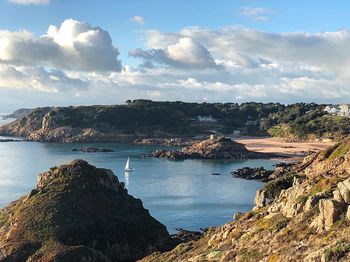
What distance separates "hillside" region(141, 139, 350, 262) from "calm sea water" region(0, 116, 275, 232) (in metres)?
29.1

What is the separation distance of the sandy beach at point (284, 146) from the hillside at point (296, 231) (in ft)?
388

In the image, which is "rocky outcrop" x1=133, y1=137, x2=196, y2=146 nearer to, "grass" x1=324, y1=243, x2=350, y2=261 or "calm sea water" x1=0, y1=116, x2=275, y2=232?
"calm sea water" x1=0, y1=116, x2=275, y2=232

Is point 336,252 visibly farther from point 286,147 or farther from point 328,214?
point 286,147

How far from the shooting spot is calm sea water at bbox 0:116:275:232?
73625 mm

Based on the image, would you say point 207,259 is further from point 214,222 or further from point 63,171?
point 214,222

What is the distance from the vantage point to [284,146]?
174m

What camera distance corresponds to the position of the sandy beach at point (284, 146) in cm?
15662

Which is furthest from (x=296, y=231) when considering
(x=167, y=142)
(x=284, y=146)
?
(x=167, y=142)

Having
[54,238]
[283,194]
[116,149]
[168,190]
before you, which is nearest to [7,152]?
[116,149]

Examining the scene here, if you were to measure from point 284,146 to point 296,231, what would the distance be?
152 metres

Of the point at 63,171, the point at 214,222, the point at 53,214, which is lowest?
the point at 214,222

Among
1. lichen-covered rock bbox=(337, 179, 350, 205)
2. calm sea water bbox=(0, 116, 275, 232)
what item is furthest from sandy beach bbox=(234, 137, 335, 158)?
lichen-covered rock bbox=(337, 179, 350, 205)

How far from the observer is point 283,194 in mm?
38094

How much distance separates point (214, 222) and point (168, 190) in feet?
89.0
